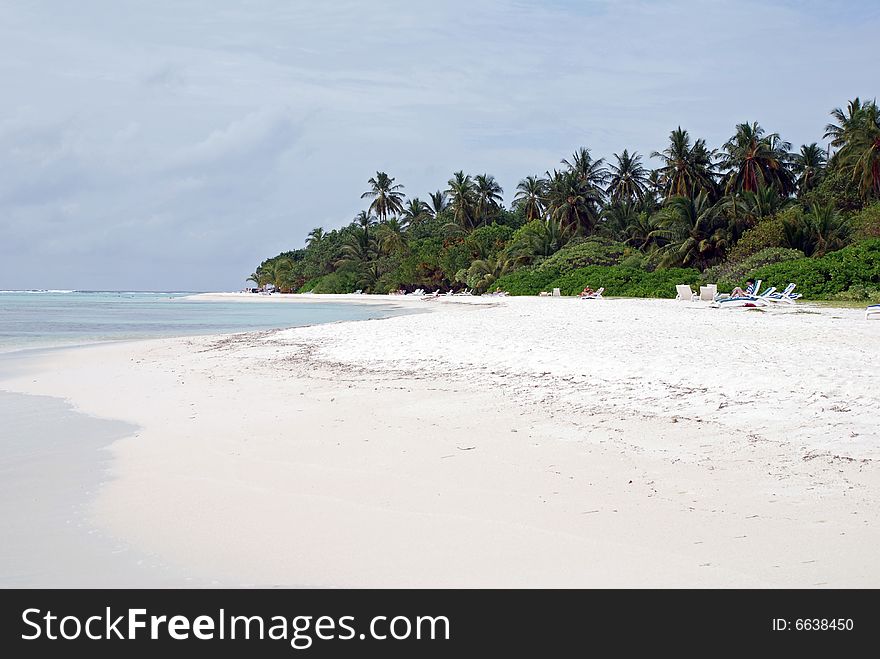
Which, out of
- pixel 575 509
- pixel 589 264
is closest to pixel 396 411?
pixel 575 509

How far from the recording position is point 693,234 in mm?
42812

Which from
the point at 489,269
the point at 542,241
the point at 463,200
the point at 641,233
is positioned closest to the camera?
the point at 641,233

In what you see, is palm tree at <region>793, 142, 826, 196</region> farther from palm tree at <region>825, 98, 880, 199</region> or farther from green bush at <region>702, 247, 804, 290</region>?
green bush at <region>702, 247, 804, 290</region>

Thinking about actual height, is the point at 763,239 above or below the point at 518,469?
above

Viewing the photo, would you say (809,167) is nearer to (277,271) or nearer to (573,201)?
(573,201)

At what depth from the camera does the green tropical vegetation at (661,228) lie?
35.8m

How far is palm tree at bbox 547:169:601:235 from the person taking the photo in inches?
2243

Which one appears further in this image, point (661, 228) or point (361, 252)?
point (361, 252)

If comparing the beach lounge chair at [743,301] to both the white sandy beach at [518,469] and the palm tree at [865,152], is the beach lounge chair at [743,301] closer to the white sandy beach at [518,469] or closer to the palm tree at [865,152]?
the white sandy beach at [518,469]

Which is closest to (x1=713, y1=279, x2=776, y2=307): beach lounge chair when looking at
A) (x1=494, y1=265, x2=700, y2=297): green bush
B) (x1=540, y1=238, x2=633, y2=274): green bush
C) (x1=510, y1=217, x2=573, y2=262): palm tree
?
(x1=494, y1=265, x2=700, y2=297): green bush

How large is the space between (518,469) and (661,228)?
140ft

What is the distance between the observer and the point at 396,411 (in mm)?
7648

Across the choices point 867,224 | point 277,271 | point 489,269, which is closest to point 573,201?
point 489,269
